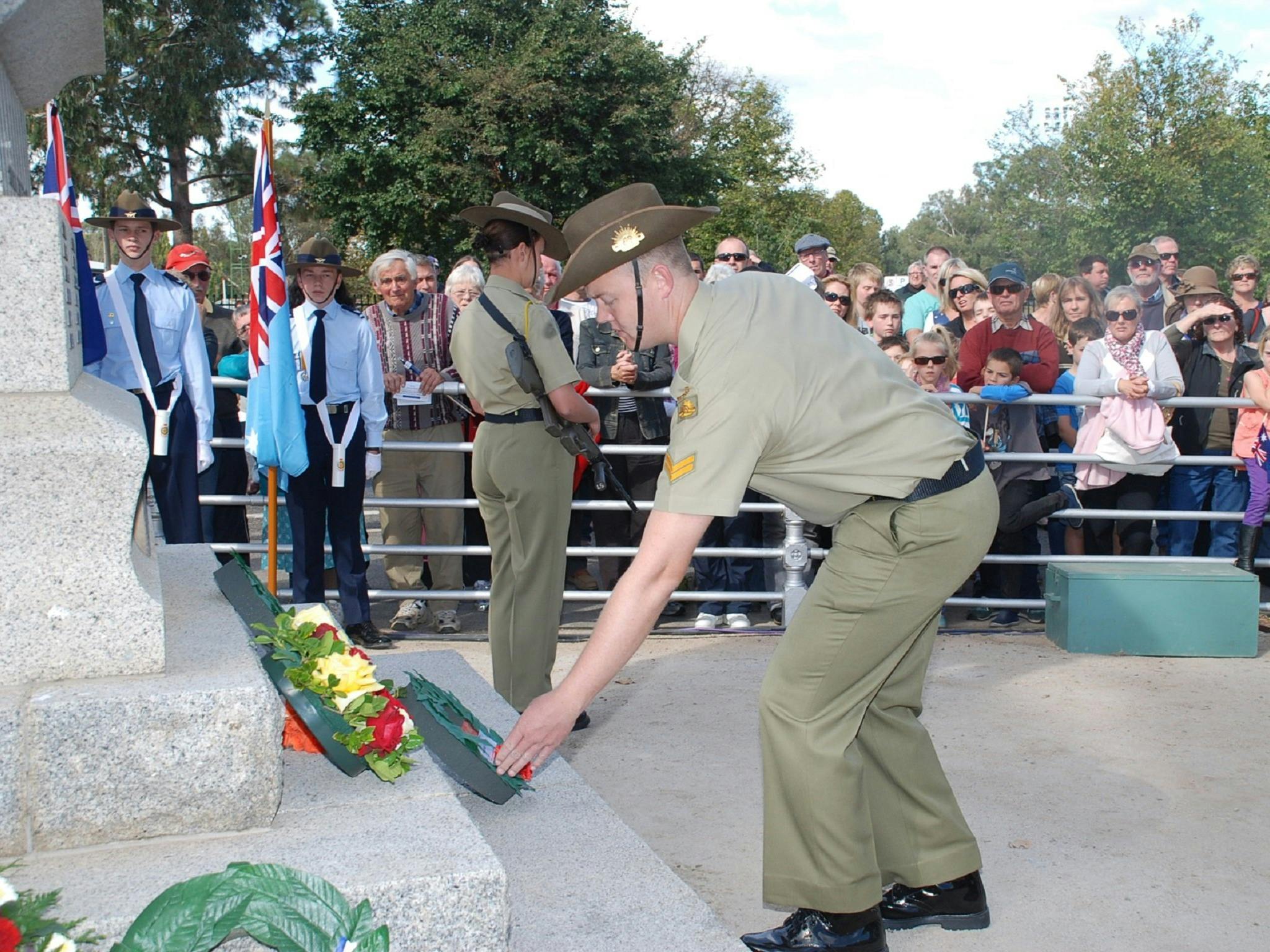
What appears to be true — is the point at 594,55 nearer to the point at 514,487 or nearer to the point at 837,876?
the point at 514,487

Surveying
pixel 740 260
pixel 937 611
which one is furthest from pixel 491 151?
pixel 937 611

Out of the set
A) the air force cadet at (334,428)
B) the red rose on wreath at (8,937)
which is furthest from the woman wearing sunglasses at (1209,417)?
the red rose on wreath at (8,937)

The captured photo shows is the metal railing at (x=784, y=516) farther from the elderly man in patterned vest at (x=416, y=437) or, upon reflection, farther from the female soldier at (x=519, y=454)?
the female soldier at (x=519, y=454)

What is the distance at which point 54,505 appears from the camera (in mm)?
2732

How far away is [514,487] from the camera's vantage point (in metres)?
5.38

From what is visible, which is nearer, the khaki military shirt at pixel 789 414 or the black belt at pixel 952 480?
the khaki military shirt at pixel 789 414

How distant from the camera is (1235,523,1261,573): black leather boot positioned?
7.48 m

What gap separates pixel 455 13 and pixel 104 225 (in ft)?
113

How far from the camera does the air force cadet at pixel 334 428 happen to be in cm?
702

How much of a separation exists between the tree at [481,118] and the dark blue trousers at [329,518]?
28.4 metres

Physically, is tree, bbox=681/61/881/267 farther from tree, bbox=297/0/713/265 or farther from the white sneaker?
the white sneaker

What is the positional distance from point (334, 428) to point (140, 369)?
3.45 ft

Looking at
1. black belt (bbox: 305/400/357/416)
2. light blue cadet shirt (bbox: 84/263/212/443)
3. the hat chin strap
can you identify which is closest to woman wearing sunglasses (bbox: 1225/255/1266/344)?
black belt (bbox: 305/400/357/416)

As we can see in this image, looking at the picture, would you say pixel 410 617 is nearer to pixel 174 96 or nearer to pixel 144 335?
pixel 144 335
